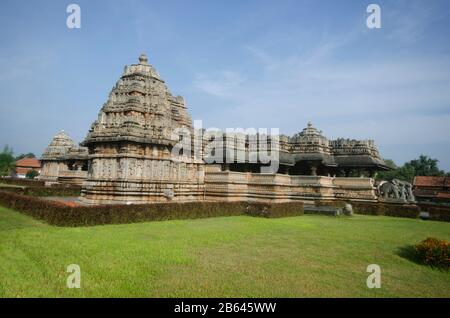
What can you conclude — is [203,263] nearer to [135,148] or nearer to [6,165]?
[135,148]

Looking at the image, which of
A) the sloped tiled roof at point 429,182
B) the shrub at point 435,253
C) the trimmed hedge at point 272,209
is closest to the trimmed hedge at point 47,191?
the trimmed hedge at point 272,209

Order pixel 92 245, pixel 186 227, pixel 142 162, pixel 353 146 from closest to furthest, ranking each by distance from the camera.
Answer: pixel 92 245 → pixel 186 227 → pixel 142 162 → pixel 353 146

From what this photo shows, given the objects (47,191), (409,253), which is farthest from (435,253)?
(47,191)

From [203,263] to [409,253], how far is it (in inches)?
246

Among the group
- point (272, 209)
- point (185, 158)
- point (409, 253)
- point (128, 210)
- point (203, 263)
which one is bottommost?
point (409, 253)

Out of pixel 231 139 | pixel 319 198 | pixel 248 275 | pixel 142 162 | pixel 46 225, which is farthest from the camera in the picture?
pixel 231 139

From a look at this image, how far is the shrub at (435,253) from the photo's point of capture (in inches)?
323

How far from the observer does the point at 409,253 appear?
9.62 m

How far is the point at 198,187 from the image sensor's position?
984 inches

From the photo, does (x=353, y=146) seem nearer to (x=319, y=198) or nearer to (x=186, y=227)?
(x=319, y=198)

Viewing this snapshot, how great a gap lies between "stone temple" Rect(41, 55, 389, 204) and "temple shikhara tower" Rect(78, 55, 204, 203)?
61mm

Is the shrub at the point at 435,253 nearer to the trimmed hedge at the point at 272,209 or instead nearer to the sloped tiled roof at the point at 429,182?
the trimmed hedge at the point at 272,209
